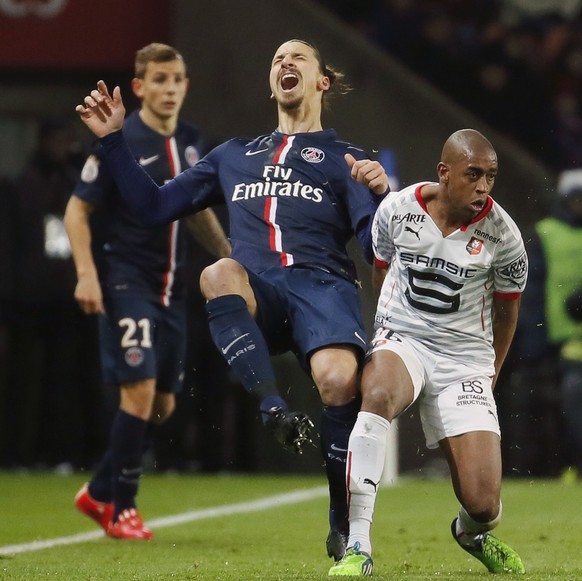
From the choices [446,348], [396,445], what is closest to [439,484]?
[396,445]

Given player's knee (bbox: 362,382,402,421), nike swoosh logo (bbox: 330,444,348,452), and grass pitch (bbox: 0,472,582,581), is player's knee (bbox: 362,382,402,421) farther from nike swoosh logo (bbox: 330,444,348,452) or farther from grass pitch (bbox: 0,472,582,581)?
grass pitch (bbox: 0,472,582,581)

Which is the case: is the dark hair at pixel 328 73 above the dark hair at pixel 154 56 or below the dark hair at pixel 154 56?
below

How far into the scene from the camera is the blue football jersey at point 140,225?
25.2 ft

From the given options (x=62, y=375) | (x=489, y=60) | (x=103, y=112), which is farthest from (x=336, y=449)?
(x=489, y=60)

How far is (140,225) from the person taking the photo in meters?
7.68

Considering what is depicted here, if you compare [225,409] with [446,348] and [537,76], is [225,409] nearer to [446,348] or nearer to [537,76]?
[537,76]

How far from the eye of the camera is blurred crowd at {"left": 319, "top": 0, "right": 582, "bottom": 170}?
13031 mm

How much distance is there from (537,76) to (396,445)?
4.10 metres

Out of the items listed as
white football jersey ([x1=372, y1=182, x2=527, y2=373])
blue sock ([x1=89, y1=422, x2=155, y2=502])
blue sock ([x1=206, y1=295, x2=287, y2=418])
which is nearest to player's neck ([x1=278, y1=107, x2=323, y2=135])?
white football jersey ([x1=372, y1=182, x2=527, y2=373])

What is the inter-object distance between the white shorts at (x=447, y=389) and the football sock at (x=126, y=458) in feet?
6.83

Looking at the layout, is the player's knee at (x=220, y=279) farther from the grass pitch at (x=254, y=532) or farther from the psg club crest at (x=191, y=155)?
the psg club crest at (x=191, y=155)

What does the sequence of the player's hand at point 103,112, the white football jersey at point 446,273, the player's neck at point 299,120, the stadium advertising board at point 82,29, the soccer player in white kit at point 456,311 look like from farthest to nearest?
the stadium advertising board at point 82,29
the player's neck at point 299,120
the player's hand at point 103,112
the white football jersey at point 446,273
the soccer player in white kit at point 456,311

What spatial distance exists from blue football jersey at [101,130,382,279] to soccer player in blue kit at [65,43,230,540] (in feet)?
3.65

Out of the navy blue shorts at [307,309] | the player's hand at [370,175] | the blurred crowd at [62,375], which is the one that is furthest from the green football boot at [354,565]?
the blurred crowd at [62,375]
